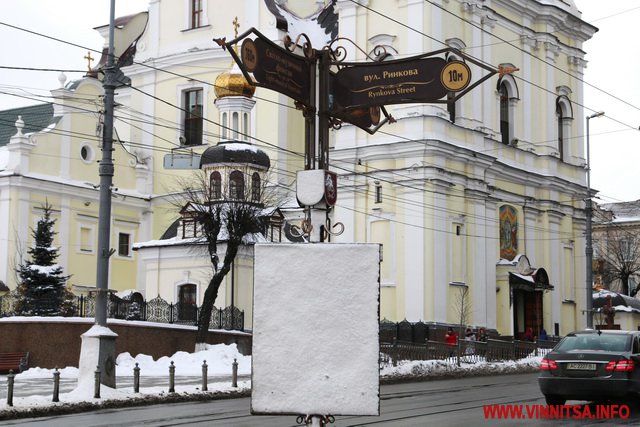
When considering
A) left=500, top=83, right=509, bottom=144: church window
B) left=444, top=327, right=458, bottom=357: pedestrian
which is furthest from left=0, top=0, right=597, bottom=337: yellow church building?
left=444, top=327, right=458, bottom=357: pedestrian

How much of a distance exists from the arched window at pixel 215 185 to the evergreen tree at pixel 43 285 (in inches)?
282

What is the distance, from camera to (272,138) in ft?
184

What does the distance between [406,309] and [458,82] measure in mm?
39064

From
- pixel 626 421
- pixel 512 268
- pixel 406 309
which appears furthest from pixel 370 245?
pixel 512 268

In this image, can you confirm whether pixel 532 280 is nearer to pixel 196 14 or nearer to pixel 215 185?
pixel 215 185

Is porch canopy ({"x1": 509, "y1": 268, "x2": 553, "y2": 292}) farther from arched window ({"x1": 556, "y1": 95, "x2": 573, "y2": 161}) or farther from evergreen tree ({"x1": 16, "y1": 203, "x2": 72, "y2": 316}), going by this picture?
evergreen tree ({"x1": 16, "y1": 203, "x2": 72, "y2": 316})

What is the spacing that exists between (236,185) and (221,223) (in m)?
5.78

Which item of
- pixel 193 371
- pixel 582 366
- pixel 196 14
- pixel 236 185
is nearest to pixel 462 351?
pixel 193 371

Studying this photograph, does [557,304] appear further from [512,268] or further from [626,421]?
[626,421]

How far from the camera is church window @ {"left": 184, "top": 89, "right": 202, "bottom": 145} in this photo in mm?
58744

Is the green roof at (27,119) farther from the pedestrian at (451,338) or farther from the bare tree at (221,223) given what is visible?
the pedestrian at (451,338)

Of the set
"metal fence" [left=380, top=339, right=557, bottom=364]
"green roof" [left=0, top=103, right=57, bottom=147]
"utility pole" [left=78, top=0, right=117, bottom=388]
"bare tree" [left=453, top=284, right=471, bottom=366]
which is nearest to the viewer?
"utility pole" [left=78, top=0, right=117, bottom=388]

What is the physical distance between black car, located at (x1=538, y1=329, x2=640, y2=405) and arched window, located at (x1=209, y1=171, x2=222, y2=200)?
1130 inches

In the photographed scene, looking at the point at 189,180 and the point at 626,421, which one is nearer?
the point at 626,421
